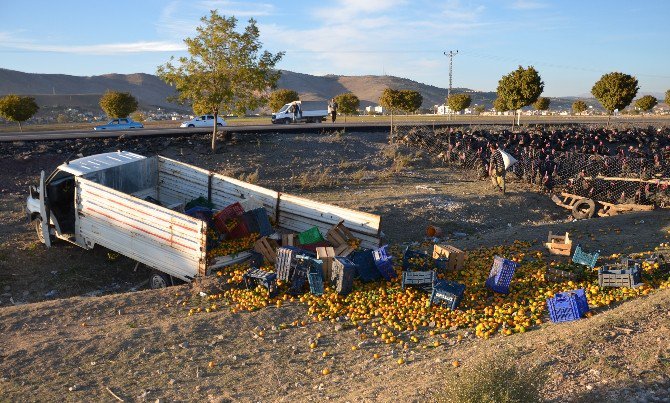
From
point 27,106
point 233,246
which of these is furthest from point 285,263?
point 27,106

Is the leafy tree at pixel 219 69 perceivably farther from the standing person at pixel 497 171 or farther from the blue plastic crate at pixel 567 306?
the blue plastic crate at pixel 567 306

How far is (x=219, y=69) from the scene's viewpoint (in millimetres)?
23156

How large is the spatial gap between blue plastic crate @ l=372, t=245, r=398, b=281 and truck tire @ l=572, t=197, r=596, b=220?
32.9 feet

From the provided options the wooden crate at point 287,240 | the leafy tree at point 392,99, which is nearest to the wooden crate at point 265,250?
the wooden crate at point 287,240

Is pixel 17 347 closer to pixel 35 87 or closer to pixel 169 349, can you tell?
pixel 169 349

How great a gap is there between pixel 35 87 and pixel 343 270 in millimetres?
129190

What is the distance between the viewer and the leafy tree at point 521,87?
36438mm

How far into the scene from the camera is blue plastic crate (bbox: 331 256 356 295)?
9.30 meters

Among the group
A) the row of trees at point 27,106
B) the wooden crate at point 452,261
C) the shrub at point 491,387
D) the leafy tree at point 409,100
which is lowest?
the wooden crate at point 452,261

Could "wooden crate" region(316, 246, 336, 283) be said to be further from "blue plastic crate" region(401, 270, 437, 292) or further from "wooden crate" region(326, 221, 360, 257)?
"blue plastic crate" region(401, 270, 437, 292)

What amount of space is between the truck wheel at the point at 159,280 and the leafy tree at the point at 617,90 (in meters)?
38.2

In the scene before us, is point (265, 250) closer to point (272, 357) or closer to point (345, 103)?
point (272, 357)

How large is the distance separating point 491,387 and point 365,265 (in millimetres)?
5280

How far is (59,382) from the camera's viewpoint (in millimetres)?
6781
